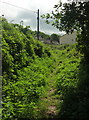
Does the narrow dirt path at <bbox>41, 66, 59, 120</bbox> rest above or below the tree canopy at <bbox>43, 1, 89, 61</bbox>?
below

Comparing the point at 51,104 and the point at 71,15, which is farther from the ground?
the point at 71,15

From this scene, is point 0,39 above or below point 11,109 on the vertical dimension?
above

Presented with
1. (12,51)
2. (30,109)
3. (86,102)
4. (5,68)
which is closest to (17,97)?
(30,109)

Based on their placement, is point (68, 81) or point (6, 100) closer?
point (6, 100)

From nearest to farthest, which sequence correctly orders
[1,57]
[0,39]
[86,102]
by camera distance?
[86,102] → [1,57] → [0,39]

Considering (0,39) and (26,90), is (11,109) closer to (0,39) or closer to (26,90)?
(26,90)

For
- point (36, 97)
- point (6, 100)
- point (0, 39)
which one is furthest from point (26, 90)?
point (0, 39)

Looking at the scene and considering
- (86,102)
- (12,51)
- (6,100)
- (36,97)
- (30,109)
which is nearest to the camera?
(86,102)

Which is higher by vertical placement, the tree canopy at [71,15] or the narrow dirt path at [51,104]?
the tree canopy at [71,15]

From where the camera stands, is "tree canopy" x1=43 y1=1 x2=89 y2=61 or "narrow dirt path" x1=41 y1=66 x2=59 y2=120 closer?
"narrow dirt path" x1=41 y1=66 x2=59 y2=120

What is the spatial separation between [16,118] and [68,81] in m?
3.17

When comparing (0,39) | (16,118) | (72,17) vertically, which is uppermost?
(72,17)

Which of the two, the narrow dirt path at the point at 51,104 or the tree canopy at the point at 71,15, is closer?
the narrow dirt path at the point at 51,104

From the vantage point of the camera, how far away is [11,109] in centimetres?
430
